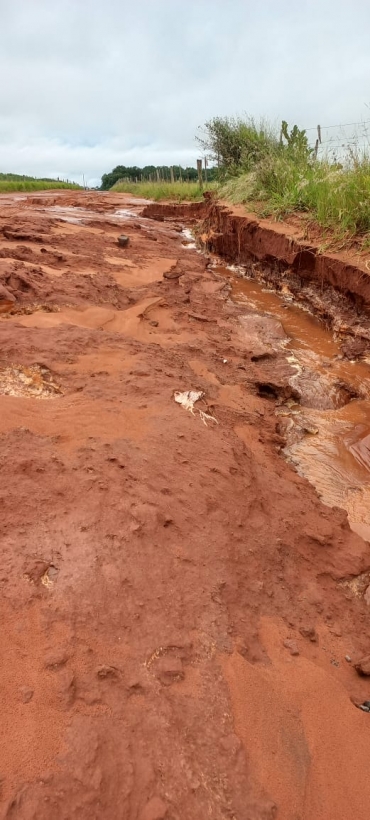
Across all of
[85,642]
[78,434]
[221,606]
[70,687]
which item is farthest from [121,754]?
[78,434]

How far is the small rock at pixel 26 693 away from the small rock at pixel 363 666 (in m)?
1.19

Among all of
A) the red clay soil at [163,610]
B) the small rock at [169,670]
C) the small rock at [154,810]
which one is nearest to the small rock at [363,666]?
the red clay soil at [163,610]

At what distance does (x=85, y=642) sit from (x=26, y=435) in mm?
1154

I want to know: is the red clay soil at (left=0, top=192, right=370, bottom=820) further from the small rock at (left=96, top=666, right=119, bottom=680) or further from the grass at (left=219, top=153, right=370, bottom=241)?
the grass at (left=219, top=153, right=370, bottom=241)

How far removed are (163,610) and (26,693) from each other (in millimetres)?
534

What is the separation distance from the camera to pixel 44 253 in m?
6.14

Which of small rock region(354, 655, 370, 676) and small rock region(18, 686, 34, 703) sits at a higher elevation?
small rock region(18, 686, 34, 703)

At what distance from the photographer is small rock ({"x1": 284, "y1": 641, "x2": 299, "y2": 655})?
5.79 ft

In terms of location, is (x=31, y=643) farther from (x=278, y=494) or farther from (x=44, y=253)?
(x=44, y=253)

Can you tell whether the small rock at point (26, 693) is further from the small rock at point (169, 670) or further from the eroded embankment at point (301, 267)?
the eroded embankment at point (301, 267)

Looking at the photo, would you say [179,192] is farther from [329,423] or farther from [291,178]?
[329,423]

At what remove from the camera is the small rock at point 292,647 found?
1764 millimetres

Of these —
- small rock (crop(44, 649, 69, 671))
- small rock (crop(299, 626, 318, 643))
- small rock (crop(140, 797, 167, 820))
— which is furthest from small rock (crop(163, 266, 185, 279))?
small rock (crop(140, 797, 167, 820))

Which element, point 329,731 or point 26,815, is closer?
point 26,815
